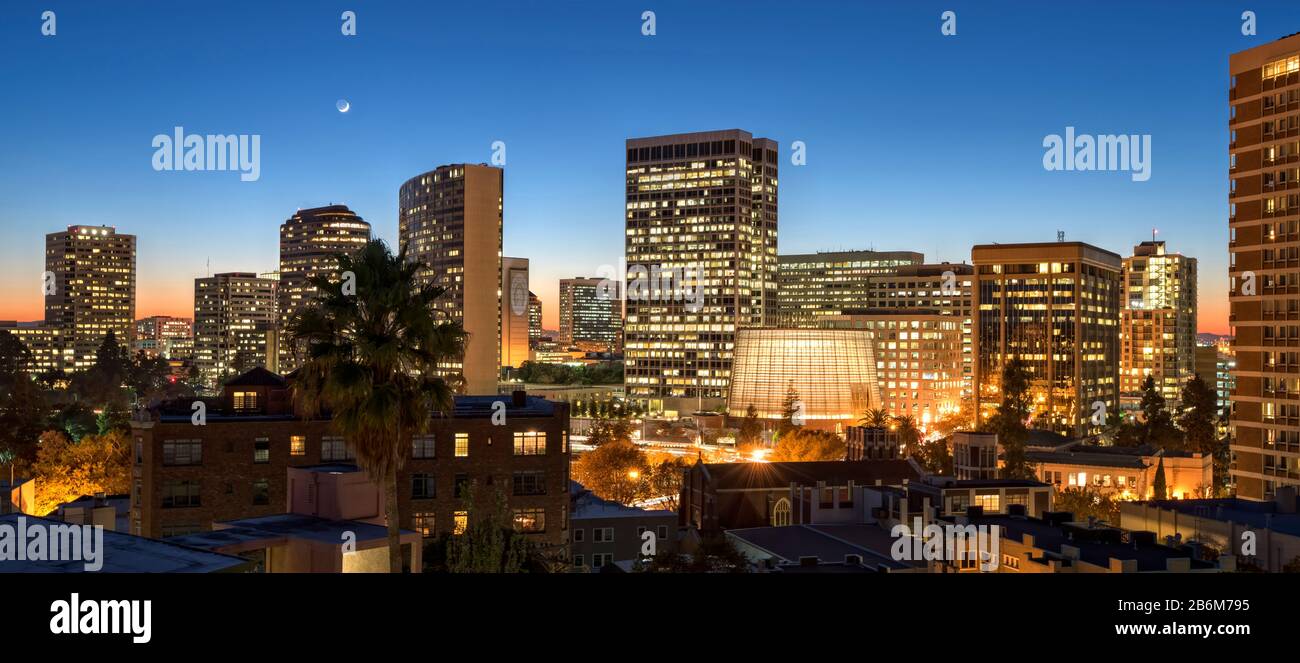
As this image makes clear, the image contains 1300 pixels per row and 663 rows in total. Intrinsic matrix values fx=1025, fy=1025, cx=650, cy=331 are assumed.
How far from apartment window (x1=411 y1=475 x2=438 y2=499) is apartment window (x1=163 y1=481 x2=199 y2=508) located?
1141 cm

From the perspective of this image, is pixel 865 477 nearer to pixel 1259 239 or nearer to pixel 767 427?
pixel 1259 239

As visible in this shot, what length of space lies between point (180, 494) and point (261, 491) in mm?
4056

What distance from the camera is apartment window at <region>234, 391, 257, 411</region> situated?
192 feet

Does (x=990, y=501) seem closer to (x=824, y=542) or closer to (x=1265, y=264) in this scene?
(x=824, y=542)

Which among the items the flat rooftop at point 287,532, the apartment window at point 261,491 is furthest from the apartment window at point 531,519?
the flat rooftop at point 287,532

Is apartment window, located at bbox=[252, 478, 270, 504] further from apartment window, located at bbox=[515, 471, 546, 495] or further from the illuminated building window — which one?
the illuminated building window

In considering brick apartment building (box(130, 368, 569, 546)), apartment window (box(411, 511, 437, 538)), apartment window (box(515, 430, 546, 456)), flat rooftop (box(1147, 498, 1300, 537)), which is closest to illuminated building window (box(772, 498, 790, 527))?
flat rooftop (box(1147, 498, 1300, 537))

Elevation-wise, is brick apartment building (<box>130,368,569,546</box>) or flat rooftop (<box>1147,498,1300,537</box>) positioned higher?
brick apartment building (<box>130,368,569,546</box>)

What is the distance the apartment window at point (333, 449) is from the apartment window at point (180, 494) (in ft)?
22.1

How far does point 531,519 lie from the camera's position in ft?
191

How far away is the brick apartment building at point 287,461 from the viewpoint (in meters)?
54.8

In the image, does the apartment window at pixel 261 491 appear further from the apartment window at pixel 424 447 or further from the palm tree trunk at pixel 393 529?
the palm tree trunk at pixel 393 529
